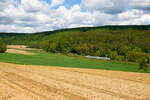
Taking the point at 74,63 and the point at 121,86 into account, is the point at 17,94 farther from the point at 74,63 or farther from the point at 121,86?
the point at 74,63

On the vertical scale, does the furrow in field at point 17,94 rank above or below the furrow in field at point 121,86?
above

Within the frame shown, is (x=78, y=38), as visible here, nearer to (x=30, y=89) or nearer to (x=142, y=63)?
(x=142, y=63)

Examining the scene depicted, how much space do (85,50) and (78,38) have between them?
25.9 metres

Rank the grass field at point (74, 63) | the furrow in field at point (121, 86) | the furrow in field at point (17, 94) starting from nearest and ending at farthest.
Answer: the furrow in field at point (17, 94) → the furrow in field at point (121, 86) → the grass field at point (74, 63)

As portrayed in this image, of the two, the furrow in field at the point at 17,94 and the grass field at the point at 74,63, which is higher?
the furrow in field at the point at 17,94

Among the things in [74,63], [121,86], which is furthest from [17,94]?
[74,63]

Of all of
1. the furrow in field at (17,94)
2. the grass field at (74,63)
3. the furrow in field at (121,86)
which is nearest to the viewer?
the furrow in field at (17,94)

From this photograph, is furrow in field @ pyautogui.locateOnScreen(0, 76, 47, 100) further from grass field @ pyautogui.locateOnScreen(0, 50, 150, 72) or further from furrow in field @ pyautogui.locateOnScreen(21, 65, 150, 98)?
grass field @ pyautogui.locateOnScreen(0, 50, 150, 72)

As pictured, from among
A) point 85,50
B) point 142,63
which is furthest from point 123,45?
point 142,63

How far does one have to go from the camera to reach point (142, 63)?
39.6 meters

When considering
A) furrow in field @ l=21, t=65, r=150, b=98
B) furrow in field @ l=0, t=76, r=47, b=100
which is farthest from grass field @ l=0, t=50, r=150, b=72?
furrow in field @ l=0, t=76, r=47, b=100

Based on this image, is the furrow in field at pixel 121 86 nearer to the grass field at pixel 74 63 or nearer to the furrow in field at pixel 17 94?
the furrow in field at pixel 17 94

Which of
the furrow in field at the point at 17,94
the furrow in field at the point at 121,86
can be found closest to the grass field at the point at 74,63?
the furrow in field at the point at 121,86

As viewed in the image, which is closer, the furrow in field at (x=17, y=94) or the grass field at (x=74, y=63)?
the furrow in field at (x=17, y=94)
